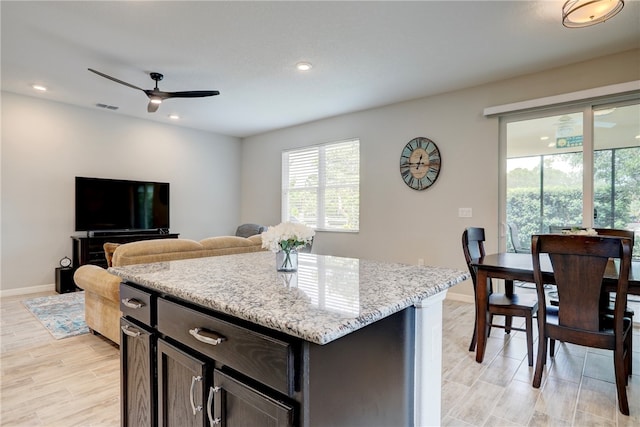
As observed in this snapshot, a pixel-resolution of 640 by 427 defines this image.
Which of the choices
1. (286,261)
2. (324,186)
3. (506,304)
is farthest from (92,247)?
(506,304)

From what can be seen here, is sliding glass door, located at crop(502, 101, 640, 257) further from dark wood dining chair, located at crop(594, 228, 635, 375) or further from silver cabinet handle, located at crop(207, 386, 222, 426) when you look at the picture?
silver cabinet handle, located at crop(207, 386, 222, 426)

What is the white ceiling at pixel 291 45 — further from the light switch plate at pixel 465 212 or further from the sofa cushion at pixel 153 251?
the sofa cushion at pixel 153 251

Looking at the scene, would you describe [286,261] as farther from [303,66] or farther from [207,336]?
[303,66]

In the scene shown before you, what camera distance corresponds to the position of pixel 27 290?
15.4ft

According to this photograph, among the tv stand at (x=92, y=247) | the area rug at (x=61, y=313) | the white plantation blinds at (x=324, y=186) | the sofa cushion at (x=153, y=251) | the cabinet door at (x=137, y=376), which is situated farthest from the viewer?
the white plantation blinds at (x=324, y=186)

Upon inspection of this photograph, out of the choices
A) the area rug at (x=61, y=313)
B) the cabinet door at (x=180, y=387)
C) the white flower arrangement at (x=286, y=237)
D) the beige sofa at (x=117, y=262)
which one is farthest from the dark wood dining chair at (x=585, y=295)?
the area rug at (x=61, y=313)

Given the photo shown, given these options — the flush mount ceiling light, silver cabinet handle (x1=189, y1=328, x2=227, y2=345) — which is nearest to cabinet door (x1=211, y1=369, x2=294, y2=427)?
silver cabinet handle (x1=189, y1=328, x2=227, y2=345)

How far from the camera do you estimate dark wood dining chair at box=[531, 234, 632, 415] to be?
1868 mm

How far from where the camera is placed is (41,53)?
10.9ft

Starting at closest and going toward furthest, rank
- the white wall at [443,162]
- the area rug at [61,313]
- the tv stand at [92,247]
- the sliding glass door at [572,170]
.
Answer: the area rug at [61,313] → the sliding glass door at [572,170] → the white wall at [443,162] → the tv stand at [92,247]

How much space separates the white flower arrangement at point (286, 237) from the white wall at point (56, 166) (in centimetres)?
498

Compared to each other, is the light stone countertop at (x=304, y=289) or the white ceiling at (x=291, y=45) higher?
the white ceiling at (x=291, y=45)

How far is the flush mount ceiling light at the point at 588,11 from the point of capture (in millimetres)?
2152

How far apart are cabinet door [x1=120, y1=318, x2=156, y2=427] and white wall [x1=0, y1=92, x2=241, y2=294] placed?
4.48 m
